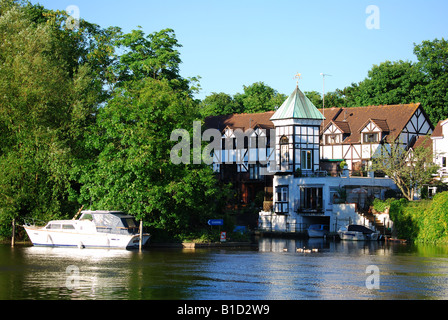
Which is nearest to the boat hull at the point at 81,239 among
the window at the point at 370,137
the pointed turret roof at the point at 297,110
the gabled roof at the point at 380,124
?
the pointed turret roof at the point at 297,110

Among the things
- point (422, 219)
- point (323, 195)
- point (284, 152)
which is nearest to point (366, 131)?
point (284, 152)

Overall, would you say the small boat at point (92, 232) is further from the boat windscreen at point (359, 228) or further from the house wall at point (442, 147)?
the house wall at point (442, 147)

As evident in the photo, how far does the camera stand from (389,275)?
36.2 meters

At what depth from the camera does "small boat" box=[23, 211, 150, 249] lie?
161 feet

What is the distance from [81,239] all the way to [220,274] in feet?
59.2

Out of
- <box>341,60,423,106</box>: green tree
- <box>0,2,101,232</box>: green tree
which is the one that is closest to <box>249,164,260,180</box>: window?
<box>341,60,423,106</box>: green tree

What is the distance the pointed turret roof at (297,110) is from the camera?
7319 cm

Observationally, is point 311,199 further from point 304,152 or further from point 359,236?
point 359,236

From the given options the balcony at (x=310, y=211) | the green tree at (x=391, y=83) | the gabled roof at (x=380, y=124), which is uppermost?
the green tree at (x=391, y=83)

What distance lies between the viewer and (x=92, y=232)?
164ft

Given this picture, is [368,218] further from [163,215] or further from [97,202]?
[97,202]

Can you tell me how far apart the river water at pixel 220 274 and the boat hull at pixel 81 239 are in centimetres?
97

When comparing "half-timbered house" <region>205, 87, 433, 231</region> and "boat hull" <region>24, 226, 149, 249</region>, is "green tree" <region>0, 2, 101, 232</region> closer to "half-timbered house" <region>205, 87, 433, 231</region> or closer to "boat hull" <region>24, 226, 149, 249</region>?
"boat hull" <region>24, 226, 149, 249</region>

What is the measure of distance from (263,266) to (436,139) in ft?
137
